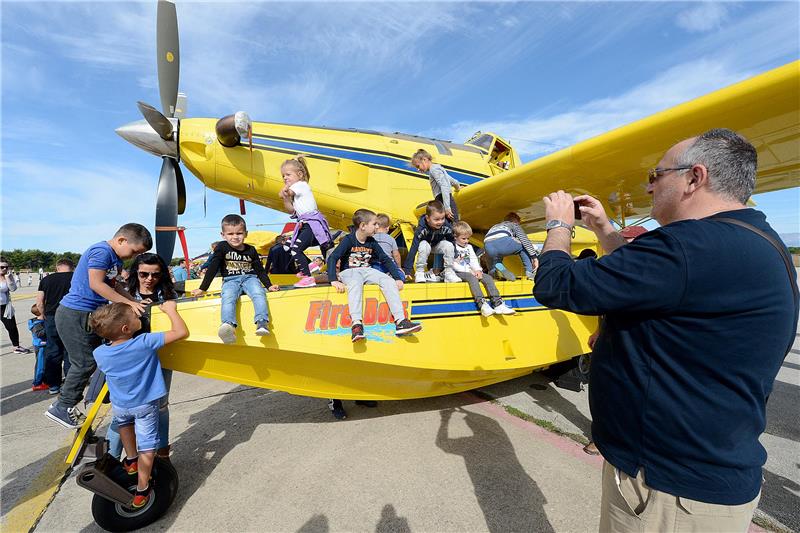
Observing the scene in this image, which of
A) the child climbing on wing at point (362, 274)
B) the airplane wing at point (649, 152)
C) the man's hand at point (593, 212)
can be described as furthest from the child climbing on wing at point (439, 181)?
the man's hand at point (593, 212)

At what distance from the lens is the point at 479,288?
9.97ft

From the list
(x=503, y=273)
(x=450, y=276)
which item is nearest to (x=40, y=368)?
(x=450, y=276)

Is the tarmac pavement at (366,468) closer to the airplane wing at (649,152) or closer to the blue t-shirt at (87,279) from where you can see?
the blue t-shirt at (87,279)

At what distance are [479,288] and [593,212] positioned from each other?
1.76 meters

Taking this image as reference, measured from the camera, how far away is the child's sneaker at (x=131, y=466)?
6.40 ft

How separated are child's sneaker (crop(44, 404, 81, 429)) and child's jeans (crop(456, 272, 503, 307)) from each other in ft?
10.3

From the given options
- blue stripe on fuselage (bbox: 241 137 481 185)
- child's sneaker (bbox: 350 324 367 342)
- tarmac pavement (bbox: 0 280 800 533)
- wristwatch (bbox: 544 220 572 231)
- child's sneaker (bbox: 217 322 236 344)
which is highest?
blue stripe on fuselage (bbox: 241 137 481 185)

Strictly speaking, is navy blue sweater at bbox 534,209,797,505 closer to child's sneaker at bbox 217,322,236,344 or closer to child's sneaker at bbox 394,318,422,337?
child's sneaker at bbox 394,318,422,337

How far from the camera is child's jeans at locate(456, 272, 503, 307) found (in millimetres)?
3023

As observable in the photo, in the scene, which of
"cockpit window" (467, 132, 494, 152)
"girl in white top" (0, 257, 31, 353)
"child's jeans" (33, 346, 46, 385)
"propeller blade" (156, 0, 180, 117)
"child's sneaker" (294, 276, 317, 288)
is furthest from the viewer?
"cockpit window" (467, 132, 494, 152)

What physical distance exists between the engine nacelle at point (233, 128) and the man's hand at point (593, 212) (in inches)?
173

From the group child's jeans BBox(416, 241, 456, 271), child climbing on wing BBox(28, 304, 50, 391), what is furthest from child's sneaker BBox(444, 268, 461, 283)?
child climbing on wing BBox(28, 304, 50, 391)

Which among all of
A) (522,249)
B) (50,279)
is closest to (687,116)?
(522,249)

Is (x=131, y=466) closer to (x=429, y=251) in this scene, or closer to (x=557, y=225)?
(x=557, y=225)
